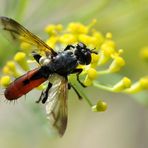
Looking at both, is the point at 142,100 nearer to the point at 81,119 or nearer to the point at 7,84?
the point at 7,84

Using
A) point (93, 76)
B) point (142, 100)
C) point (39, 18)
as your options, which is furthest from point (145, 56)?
point (93, 76)

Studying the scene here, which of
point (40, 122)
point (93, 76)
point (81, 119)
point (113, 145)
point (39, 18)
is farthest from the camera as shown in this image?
point (113, 145)

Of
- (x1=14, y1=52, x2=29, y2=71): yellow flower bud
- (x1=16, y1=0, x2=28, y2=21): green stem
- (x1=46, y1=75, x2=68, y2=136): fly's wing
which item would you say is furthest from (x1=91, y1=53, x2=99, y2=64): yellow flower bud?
(x1=16, y1=0, x2=28, y2=21): green stem

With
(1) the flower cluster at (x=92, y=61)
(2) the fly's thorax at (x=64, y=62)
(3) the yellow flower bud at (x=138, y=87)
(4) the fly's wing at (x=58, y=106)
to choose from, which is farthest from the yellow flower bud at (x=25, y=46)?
(3) the yellow flower bud at (x=138, y=87)

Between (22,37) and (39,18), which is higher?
(39,18)

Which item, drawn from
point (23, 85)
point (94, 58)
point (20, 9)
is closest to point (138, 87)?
point (94, 58)

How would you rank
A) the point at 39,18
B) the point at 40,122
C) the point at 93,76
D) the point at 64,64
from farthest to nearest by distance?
the point at 39,18 → the point at 40,122 → the point at 64,64 → the point at 93,76

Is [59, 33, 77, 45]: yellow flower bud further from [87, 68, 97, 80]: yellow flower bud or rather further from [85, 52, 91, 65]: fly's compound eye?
[87, 68, 97, 80]: yellow flower bud
